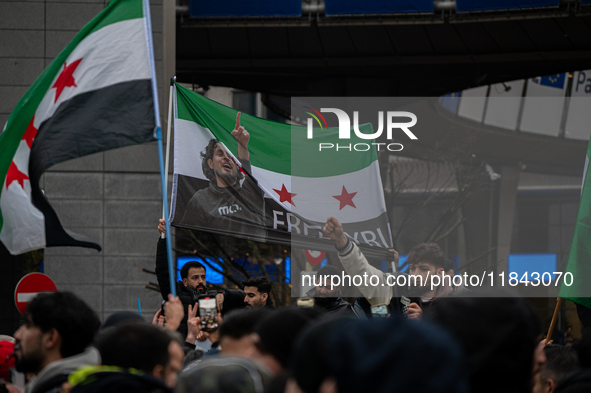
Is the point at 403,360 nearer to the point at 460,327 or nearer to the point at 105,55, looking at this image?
the point at 460,327

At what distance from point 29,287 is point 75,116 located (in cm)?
373

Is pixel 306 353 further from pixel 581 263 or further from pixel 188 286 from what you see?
pixel 188 286

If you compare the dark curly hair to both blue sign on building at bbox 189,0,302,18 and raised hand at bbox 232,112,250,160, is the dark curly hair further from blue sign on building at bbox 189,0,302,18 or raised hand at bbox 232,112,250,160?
blue sign on building at bbox 189,0,302,18

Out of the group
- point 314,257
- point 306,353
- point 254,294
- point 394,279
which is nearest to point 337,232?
point 394,279

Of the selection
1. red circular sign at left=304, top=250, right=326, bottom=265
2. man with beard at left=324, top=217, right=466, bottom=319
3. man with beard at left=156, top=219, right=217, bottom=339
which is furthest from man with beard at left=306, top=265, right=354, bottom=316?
red circular sign at left=304, top=250, right=326, bottom=265

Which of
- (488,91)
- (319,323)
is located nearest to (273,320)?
(319,323)

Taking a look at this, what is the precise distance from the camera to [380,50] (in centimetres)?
1691

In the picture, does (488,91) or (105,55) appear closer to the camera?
(105,55)

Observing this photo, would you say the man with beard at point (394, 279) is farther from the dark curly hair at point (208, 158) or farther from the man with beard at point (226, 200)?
the dark curly hair at point (208, 158)

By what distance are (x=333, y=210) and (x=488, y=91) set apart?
21587 mm

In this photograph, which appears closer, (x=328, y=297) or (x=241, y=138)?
(x=328, y=297)

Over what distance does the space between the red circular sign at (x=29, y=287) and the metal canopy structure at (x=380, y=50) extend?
8.05m

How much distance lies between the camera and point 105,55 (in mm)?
6059

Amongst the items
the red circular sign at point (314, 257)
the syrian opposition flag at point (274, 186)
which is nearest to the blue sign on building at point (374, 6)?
the red circular sign at point (314, 257)
